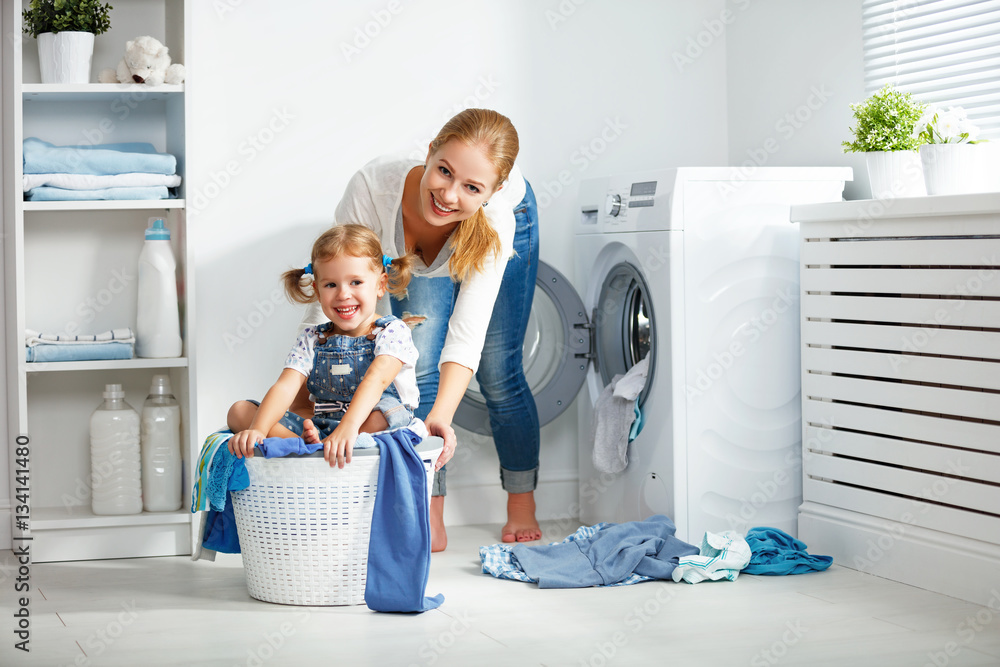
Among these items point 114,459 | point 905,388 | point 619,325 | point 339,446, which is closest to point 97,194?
point 114,459

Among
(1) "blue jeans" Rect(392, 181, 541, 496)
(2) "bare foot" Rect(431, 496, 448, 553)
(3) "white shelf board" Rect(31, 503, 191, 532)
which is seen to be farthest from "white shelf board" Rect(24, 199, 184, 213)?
(2) "bare foot" Rect(431, 496, 448, 553)

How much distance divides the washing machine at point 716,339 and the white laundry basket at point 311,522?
75cm

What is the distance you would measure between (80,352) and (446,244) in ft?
3.09

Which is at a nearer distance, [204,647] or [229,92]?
[204,647]

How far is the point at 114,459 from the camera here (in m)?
2.51

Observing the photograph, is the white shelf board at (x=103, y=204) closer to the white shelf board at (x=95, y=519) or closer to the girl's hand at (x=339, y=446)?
the white shelf board at (x=95, y=519)

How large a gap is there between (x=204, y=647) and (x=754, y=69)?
2.28 meters

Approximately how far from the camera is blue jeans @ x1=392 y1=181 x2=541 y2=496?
2.49 metres

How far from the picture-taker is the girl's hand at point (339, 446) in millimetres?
1884

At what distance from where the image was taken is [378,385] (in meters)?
1.97

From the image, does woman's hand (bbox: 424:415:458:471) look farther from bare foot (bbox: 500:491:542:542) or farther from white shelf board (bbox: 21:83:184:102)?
white shelf board (bbox: 21:83:184:102)

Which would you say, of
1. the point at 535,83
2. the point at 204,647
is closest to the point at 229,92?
the point at 535,83

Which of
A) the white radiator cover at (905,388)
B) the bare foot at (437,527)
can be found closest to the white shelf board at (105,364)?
the bare foot at (437,527)

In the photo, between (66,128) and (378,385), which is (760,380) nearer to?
(378,385)
